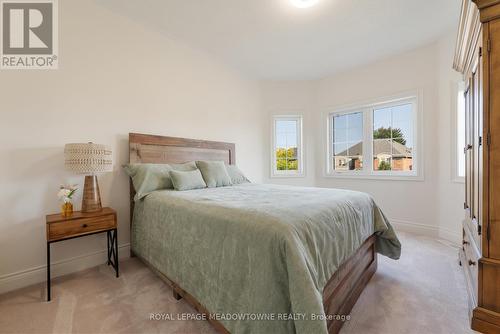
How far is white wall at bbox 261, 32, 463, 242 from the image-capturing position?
9.61ft

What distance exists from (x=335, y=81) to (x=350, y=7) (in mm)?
1872

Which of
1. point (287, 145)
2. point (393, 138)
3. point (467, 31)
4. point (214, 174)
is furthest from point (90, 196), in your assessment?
point (393, 138)

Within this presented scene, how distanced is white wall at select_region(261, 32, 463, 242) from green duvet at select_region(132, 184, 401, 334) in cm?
196

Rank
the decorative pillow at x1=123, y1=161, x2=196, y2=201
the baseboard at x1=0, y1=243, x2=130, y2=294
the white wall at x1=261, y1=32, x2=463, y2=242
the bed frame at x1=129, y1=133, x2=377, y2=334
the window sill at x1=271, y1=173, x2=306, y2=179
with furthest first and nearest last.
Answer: the window sill at x1=271, y1=173, x2=306, y2=179, the white wall at x1=261, y1=32, x2=463, y2=242, the decorative pillow at x1=123, y1=161, x2=196, y2=201, the baseboard at x1=0, y1=243, x2=130, y2=294, the bed frame at x1=129, y1=133, x2=377, y2=334

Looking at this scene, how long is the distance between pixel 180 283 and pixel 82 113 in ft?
6.41

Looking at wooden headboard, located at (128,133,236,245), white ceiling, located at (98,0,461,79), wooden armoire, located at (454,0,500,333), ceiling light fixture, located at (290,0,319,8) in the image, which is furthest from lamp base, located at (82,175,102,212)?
wooden armoire, located at (454,0,500,333)

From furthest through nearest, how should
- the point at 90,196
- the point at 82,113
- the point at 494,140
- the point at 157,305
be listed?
the point at 82,113, the point at 90,196, the point at 157,305, the point at 494,140

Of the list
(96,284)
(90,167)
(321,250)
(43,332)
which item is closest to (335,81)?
(321,250)

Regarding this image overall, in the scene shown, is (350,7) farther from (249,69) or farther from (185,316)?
(185,316)

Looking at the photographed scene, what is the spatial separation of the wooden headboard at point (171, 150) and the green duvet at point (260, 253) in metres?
0.96

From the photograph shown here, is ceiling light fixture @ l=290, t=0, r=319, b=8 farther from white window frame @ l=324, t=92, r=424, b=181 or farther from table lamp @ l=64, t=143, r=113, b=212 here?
table lamp @ l=64, t=143, r=113, b=212

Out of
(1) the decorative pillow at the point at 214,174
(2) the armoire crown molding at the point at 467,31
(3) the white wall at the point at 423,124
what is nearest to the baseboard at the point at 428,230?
(3) the white wall at the point at 423,124

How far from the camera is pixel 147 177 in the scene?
2.32m

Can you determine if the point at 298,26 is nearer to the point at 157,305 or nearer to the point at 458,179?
the point at 458,179
